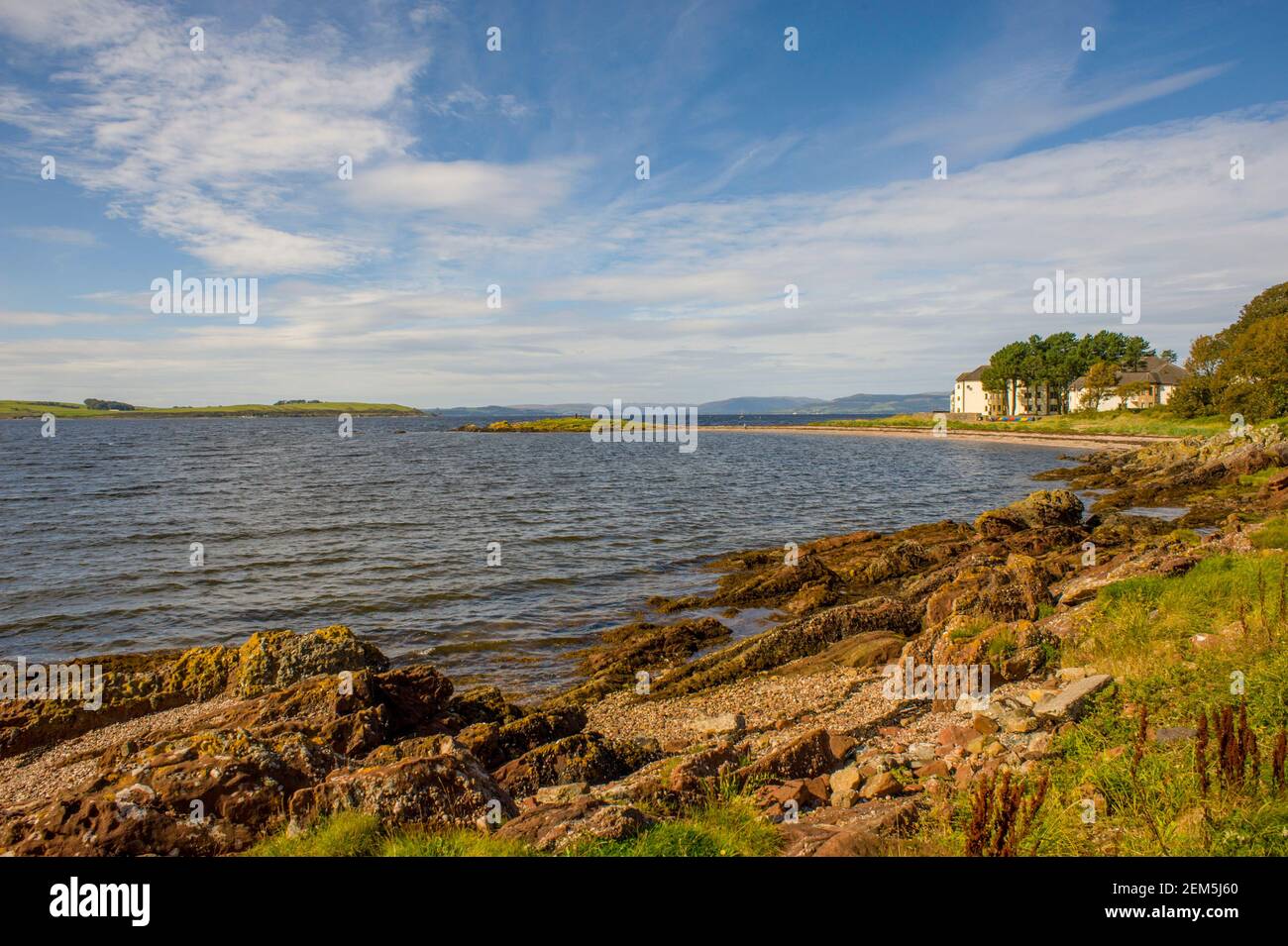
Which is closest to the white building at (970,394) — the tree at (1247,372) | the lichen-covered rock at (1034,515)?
the tree at (1247,372)

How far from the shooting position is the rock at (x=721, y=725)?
12.4 metres

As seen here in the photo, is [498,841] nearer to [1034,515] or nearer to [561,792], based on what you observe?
[561,792]

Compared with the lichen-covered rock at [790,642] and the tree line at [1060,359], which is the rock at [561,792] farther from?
the tree line at [1060,359]

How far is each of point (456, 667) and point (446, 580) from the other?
339 inches

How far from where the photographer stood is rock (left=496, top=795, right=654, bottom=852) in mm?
6258

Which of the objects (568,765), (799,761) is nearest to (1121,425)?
(799,761)

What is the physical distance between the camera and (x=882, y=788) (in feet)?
26.8

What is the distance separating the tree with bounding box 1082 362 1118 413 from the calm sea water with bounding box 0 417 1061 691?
166 ft

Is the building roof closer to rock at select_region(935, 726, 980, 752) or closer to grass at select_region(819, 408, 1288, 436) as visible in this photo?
grass at select_region(819, 408, 1288, 436)

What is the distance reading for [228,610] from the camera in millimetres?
22109

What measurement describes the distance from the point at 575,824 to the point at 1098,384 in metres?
132

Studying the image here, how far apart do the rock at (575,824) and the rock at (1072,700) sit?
5.93 metres

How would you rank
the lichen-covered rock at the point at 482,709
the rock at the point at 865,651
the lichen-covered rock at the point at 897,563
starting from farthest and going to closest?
1. the lichen-covered rock at the point at 897,563
2. the rock at the point at 865,651
3. the lichen-covered rock at the point at 482,709

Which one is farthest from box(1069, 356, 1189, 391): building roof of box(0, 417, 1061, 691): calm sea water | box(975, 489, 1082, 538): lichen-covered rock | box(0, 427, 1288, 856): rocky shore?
box(0, 427, 1288, 856): rocky shore
